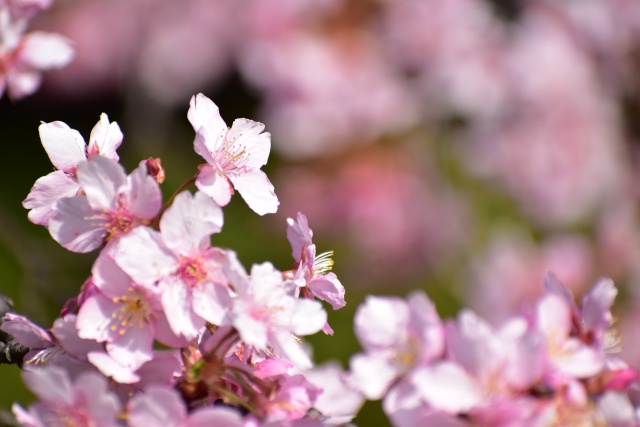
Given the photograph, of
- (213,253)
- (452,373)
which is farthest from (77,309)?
(452,373)

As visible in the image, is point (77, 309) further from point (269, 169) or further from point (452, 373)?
point (269, 169)

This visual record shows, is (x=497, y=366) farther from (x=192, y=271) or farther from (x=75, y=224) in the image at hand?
(x=75, y=224)

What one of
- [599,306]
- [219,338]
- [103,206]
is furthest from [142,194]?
[599,306]

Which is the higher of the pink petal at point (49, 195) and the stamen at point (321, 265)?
the pink petal at point (49, 195)

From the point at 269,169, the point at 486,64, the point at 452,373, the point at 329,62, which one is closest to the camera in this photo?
the point at 452,373

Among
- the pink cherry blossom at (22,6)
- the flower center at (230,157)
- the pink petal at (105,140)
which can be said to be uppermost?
the pink cherry blossom at (22,6)

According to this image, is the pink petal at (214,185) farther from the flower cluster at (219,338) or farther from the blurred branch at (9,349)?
the blurred branch at (9,349)

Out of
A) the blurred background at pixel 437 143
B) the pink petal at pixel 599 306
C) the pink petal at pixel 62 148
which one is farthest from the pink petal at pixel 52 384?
the blurred background at pixel 437 143
